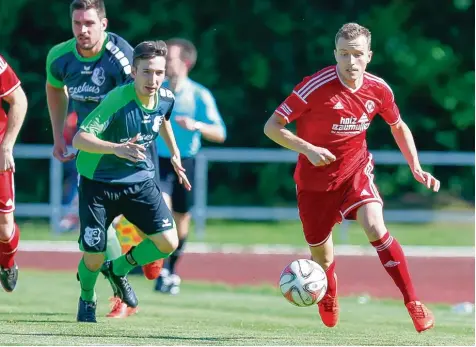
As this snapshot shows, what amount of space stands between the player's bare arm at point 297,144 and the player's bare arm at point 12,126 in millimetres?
1847

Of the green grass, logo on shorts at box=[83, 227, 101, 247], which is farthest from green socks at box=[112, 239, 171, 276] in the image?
the green grass

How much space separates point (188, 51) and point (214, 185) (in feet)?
27.4

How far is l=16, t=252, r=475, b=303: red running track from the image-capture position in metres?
14.8

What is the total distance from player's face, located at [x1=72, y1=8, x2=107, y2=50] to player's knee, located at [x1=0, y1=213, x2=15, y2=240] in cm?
144

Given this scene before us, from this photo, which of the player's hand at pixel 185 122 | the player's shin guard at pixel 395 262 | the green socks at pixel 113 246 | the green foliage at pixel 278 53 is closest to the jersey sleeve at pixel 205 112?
the player's hand at pixel 185 122

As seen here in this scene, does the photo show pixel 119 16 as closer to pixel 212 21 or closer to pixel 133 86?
Answer: pixel 212 21

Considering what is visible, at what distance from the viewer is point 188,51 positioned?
12.2 meters

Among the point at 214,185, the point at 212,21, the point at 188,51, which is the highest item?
the point at 188,51

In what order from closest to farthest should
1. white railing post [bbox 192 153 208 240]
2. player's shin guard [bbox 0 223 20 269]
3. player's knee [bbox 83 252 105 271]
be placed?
player's knee [bbox 83 252 105 271], player's shin guard [bbox 0 223 20 269], white railing post [bbox 192 153 208 240]

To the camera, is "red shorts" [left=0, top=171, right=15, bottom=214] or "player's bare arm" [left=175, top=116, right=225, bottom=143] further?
"player's bare arm" [left=175, top=116, right=225, bottom=143]

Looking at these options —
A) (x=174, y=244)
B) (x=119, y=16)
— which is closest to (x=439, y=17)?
(x=119, y=16)

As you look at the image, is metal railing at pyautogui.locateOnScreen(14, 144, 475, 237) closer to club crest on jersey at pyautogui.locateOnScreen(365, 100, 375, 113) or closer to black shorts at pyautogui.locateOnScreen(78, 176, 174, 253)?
black shorts at pyautogui.locateOnScreen(78, 176, 174, 253)

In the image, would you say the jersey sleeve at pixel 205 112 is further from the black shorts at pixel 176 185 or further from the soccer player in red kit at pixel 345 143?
the soccer player in red kit at pixel 345 143

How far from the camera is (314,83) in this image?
8.85 m
